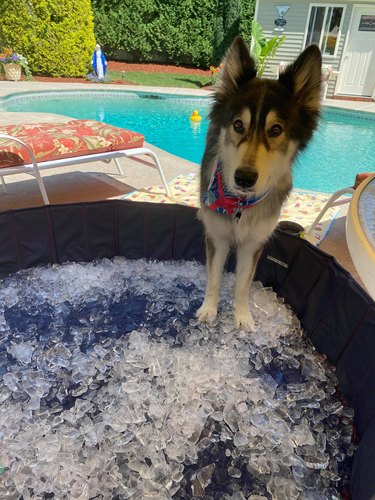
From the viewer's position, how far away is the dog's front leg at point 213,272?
7.09 ft

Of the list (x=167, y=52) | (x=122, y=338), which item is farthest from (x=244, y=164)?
(x=167, y=52)

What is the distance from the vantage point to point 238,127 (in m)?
1.67

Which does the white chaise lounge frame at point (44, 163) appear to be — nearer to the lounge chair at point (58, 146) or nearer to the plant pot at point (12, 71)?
the lounge chair at point (58, 146)

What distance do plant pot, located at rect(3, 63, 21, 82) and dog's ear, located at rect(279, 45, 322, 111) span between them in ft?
36.5

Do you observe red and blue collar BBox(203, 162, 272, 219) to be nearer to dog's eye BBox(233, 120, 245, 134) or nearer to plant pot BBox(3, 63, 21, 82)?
dog's eye BBox(233, 120, 245, 134)

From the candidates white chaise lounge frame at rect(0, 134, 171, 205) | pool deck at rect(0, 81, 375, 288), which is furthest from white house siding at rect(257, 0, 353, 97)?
white chaise lounge frame at rect(0, 134, 171, 205)

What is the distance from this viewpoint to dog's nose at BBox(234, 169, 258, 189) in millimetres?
1532

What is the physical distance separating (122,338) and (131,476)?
0.78m

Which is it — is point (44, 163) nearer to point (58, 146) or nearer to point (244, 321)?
point (58, 146)

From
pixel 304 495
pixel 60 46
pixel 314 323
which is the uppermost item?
pixel 60 46

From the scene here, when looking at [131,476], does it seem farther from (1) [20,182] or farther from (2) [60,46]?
(2) [60,46]

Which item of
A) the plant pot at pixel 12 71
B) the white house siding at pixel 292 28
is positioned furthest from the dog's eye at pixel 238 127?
the plant pot at pixel 12 71

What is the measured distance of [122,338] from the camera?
217 centimetres

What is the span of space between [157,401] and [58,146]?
2.29 meters
